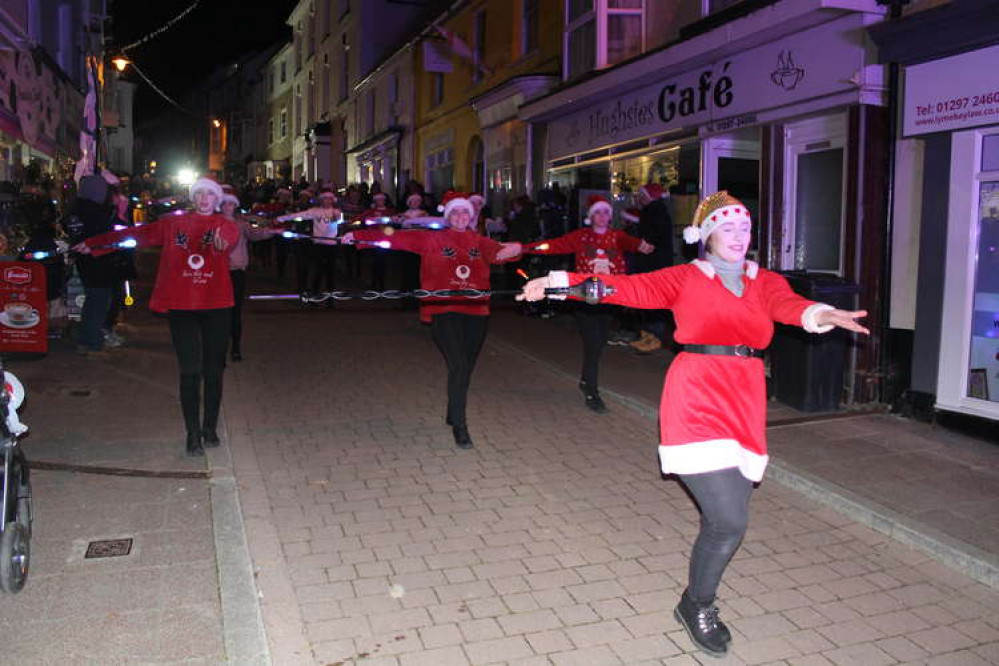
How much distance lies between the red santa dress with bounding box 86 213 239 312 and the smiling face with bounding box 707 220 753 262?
3.91 metres

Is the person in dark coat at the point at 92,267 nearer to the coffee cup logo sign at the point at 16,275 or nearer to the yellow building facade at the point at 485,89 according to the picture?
the coffee cup logo sign at the point at 16,275

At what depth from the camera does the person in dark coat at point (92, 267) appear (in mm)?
10484

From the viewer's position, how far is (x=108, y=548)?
15.7 ft

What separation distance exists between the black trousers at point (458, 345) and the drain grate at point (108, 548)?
2869 mm

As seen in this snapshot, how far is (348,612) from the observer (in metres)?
4.17

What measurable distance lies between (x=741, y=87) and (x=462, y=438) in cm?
583

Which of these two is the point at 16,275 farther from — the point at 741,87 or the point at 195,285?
the point at 741,87

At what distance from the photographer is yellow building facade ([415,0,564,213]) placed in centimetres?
1689

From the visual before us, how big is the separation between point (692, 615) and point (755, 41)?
25.4 feet

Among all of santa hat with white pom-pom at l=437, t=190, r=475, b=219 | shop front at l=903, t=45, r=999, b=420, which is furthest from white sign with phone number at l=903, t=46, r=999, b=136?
santa hat with white pom-pom at l=437, t=190, r=475, b=219

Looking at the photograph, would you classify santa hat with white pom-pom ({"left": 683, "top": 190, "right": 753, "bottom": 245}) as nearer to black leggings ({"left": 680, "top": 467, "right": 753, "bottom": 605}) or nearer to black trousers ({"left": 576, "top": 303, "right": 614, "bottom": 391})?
black leggings ({"left": 680, "top": 467, "right": 753, "bottom": 605})

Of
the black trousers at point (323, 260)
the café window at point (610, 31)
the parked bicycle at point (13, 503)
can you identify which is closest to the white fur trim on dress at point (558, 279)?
the parked bicycle at point (13, 503)

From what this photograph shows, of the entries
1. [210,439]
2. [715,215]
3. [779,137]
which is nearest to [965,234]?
[779,137]

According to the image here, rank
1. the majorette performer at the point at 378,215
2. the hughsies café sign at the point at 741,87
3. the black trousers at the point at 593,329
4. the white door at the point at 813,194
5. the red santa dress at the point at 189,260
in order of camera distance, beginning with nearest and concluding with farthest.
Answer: the red santa dress at the point at 189,260 → the black trousers at the point at 593,329 → the hughsies café sign at the point at 741,87 → the white door at the point at 813,194 → the majorette performer at the point at 378,215
